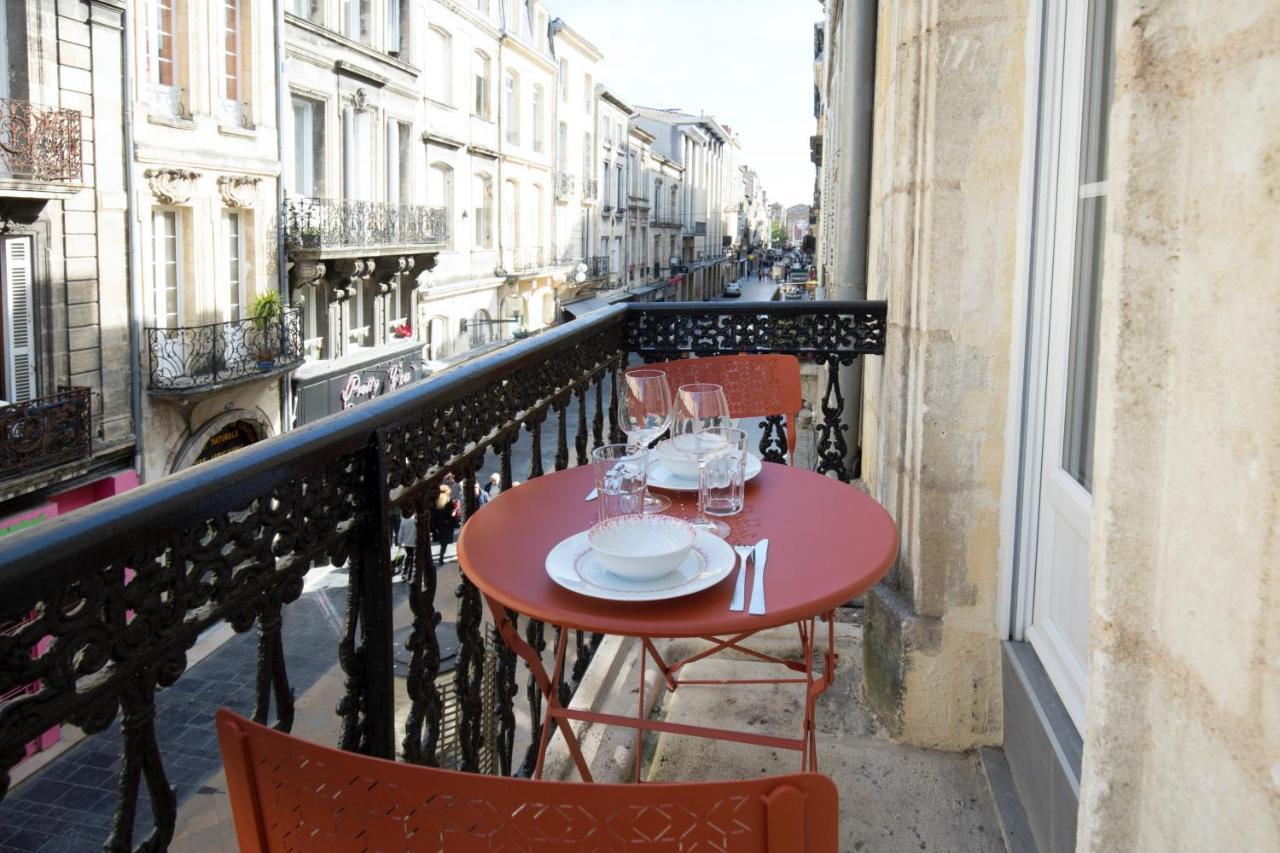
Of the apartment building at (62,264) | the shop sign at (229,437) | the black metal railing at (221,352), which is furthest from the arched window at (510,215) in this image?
the apartment building at (62,264)

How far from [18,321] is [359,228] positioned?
753 centimetres

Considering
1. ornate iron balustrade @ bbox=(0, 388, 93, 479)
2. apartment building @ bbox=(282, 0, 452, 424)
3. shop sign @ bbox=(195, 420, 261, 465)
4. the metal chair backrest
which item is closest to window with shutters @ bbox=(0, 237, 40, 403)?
ornate iron balustrade @ bbox=(0, 388, 93, 479)

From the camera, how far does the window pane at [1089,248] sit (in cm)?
210

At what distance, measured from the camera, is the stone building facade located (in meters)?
0.86

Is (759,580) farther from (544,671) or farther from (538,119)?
(538,119)

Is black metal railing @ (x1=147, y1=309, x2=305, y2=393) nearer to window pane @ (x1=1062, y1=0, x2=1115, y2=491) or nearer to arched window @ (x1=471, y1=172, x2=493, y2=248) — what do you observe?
arched window @ (x1=471, y1=172, x2=493, y2=248)

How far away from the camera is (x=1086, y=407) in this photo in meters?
2.19

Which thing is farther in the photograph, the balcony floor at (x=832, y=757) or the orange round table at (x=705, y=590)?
the balcony floor at (x=832, y=757)

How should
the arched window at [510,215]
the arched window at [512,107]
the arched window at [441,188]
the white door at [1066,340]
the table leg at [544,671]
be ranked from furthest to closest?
1. the arched window at [510,215]
2. the arched window at [512,107]
3. the arched window at [441,188]
4. the white door at [1066,340]
5. the table leg at [544,671]

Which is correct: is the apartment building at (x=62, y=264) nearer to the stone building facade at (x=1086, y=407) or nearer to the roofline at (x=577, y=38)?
the stone building facade at (x=1086, y=407)

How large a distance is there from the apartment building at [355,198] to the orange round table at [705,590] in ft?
50.2

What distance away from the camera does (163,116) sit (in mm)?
13102

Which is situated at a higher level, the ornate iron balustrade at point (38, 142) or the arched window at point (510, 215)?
the arched window at point (510, 215)

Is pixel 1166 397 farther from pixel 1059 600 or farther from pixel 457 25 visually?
pixel 457 25
